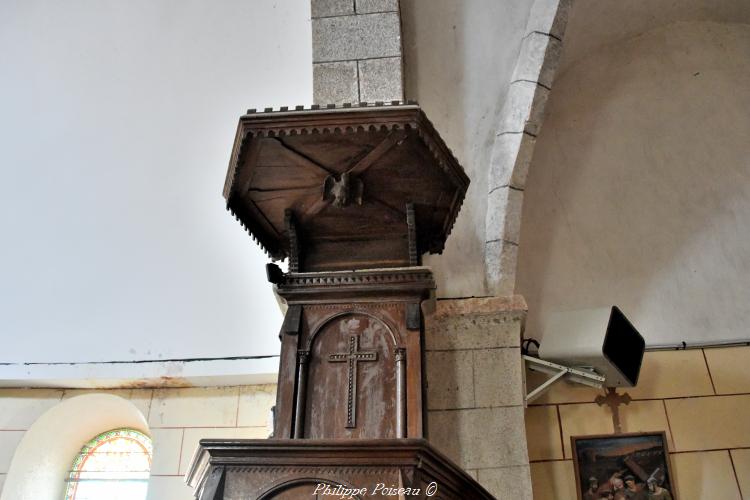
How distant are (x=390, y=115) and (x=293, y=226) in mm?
1007

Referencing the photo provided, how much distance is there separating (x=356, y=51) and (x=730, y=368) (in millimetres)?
3183

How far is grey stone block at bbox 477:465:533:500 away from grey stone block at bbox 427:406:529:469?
0.03 metres

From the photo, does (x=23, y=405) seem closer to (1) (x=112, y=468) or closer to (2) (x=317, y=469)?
(1) (x=112, y=468)

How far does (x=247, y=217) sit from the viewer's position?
3.80m

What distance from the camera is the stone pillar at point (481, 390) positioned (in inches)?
143

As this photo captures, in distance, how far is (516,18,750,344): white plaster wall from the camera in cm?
480

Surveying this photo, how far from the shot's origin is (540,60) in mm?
4418

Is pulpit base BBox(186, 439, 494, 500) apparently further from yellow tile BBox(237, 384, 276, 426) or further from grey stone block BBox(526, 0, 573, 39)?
grey stone block BBox(526, 0, 573, 39)

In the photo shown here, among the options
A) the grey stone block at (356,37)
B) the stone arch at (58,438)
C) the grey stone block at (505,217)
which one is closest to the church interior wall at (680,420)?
the grey stone block at (505,217)

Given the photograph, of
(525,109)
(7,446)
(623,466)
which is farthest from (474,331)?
(7,446)

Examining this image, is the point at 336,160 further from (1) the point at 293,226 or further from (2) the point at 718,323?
(2) the point at 718,323

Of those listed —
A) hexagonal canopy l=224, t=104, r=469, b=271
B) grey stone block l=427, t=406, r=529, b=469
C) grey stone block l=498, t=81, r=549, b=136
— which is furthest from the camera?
grey stone block l=498, t=81, r=549, b=136

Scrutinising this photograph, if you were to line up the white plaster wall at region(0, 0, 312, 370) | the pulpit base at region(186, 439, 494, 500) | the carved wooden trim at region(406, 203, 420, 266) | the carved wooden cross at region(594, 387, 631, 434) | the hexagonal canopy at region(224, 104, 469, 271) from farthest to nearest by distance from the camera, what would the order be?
the white plaster wall at region(0, 0, 312, 370) < the carved wooden cross at region(594, 387, 631, 434) < the carved wooden trim at region(406, 203, 420, 266) < the hexagonal canopy at region(224, 104, 469, 271) < the pulpit base at region(186, 439, 494, 500)

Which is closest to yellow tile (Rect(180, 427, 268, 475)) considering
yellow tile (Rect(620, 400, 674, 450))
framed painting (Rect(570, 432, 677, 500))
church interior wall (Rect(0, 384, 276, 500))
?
church interior wall (Rect(0, 384, 276, 500))
